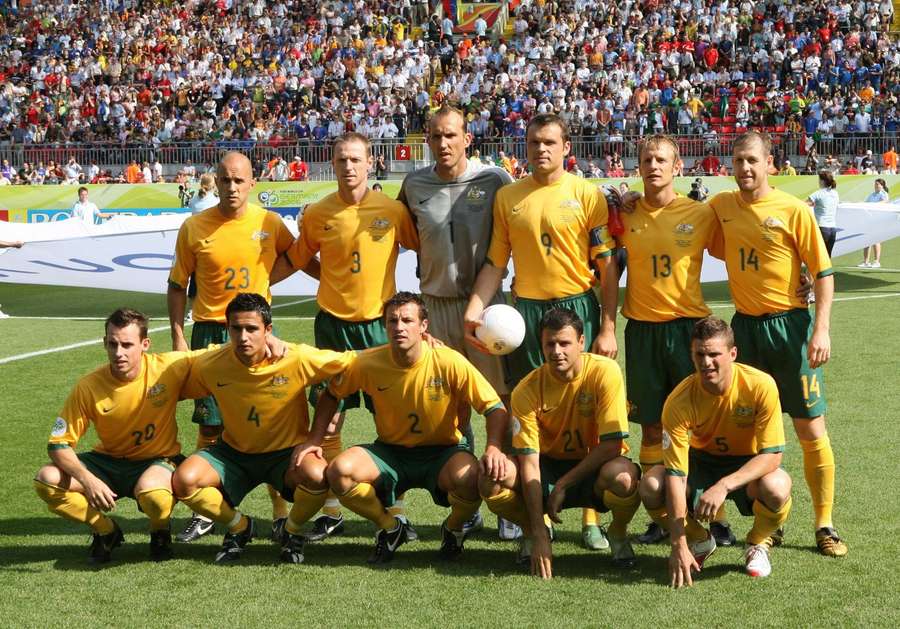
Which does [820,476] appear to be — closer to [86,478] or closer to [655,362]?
[655,362]

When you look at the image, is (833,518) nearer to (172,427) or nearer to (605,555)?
(605,555)

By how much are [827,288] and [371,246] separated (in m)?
2.21

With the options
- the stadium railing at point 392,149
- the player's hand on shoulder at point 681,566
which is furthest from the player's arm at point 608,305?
the stadium railing at point 392,149

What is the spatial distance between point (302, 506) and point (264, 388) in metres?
0.57

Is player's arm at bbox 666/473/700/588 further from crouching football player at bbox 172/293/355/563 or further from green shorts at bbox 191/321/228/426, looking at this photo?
green shorts at bbox 191/321/228/426

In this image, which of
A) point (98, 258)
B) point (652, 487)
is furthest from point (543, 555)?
point (98, 258)

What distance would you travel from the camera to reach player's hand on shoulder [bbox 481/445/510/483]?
500 cm

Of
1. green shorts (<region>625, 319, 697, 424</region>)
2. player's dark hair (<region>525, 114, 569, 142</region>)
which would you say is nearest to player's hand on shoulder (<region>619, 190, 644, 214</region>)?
player's dark hair (<region>525, 114, 569, 142</region>)

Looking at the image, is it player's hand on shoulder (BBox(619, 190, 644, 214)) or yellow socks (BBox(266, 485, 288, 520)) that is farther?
yellow socks (BBox(266, 485, 288, 520))

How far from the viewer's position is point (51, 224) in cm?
1445

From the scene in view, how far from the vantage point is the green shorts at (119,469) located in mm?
5348

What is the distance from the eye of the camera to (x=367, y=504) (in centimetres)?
521

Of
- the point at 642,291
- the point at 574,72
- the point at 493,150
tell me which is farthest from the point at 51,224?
the point at 574,72

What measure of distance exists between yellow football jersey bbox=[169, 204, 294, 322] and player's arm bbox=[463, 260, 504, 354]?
1.11m
